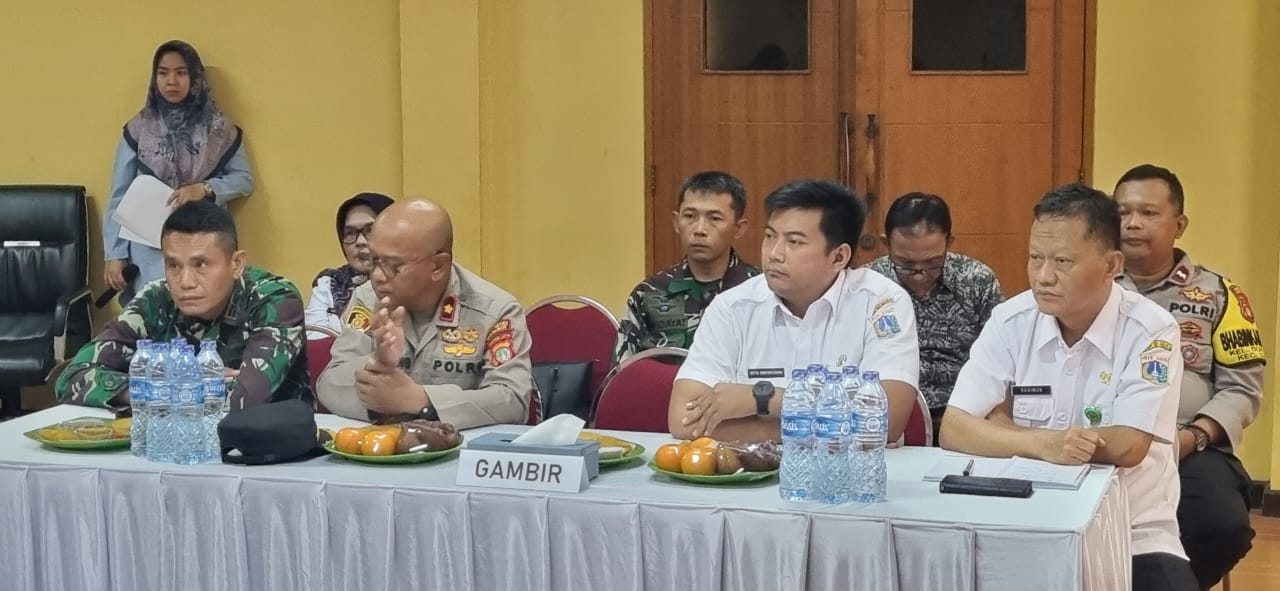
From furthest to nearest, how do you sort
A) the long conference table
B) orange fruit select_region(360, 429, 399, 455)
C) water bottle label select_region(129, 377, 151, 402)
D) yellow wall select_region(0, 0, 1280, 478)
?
yellow wall select_region(0, 0, 1280, 478) < water bottle label select_region(129, 377, 151, 402) < orange fruit select_region(360, 429, 399, 455) < the long conference table

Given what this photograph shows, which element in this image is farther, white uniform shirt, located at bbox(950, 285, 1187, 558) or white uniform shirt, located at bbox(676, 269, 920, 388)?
white uniform shirt, located at bbox(676, 269, 920, 388)

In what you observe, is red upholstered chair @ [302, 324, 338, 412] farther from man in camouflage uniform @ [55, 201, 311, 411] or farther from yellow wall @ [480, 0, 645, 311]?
yellow wall @ [480, 0, 645, 311]

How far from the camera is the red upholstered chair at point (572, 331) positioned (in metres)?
4.48

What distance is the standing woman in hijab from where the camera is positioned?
20.7 ft

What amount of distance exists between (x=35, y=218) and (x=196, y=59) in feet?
3.47

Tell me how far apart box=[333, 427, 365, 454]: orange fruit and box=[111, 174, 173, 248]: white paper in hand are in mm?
3888

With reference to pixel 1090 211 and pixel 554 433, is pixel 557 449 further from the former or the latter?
pixel 1090 211

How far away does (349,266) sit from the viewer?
17.8ft

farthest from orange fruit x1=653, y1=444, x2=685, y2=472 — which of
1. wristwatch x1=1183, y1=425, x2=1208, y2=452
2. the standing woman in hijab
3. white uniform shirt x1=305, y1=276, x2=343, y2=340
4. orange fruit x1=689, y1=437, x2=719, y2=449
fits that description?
the standing woman in hijab

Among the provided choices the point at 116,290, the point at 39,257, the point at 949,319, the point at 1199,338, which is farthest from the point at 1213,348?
the point at 39,257

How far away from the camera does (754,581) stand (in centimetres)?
232

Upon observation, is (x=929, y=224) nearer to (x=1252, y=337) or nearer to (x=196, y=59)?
(x=1252, y=337)

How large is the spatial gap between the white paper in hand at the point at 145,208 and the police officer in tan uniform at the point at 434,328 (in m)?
3.18

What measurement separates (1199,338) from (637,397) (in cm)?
151
